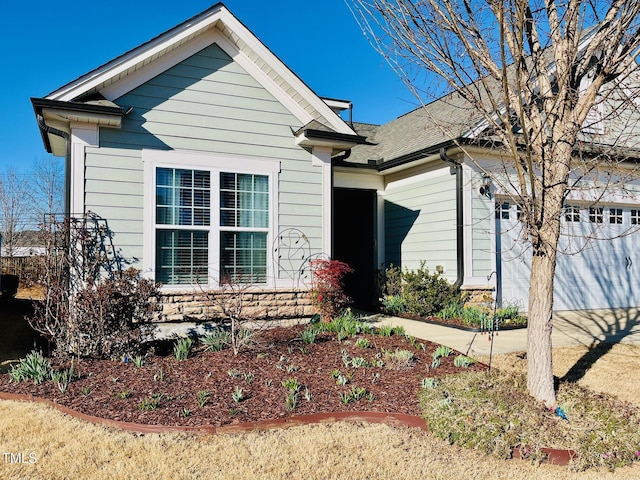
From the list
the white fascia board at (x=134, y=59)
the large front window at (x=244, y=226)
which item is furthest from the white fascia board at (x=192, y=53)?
the large front window at (x=244, y=226)

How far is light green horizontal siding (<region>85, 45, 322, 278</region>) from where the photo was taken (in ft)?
23.9

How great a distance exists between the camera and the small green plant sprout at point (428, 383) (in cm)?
493

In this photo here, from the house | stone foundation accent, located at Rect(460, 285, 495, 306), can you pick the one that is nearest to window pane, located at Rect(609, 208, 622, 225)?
the house

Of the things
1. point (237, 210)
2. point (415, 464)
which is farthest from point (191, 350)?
point (415, 464)

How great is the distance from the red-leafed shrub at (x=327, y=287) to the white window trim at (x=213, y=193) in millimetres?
746

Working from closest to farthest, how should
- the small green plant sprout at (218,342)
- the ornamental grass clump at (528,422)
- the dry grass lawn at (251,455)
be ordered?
1. the dry grass lawn at (251,455)
2. the ornamental grass clump at (528,422)
3. the small green plant sprout at (218,342)

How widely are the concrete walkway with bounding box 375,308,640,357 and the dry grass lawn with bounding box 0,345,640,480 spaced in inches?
113

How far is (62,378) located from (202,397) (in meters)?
1.78

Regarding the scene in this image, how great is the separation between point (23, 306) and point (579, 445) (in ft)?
43.4

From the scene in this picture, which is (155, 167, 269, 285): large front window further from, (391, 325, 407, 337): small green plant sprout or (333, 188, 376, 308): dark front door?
(333, 188, 376, 308): dark front door

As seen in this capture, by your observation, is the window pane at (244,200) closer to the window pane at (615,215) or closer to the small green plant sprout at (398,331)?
the small green plant sprout at (398,331)

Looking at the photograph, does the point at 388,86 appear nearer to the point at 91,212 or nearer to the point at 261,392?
the point at 261,392

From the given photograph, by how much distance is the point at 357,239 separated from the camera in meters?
12.6

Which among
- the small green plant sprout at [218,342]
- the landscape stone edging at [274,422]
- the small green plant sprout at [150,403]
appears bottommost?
the landscape stone edging at [274,422]
